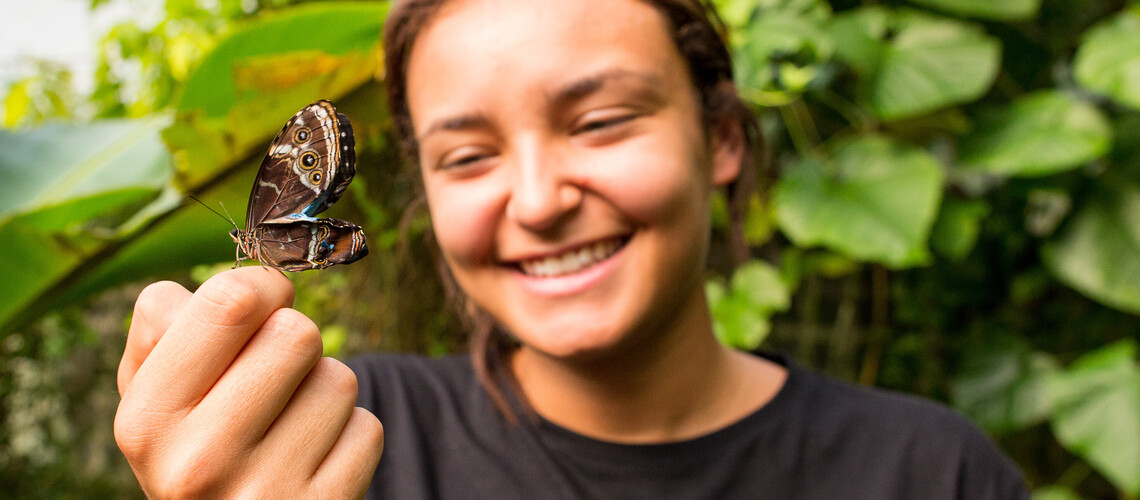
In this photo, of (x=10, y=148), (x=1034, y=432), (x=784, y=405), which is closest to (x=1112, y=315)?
(x=1034, y=432)

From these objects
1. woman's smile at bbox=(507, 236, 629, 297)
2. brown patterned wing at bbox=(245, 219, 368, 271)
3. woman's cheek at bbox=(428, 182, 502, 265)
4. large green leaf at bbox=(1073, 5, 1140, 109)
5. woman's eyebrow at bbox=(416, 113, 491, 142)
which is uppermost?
brown patterned wing at bbox=(245, 219, 368, 271)

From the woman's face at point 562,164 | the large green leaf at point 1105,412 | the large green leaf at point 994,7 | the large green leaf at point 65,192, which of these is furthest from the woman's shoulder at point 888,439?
the large green leaf at point 65,192

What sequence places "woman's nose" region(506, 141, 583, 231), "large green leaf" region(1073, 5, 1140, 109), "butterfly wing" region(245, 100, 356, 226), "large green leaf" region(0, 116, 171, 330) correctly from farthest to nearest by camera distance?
"large green leaf" region(1073, 5, 1140, 109), "large green leaf" region(0, 116, 171, 330), "woman's nose" region(506, 141, 583, 231), "butterfly wing" region(245, 100, 356, 226)

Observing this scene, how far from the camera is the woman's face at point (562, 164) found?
0.85 m

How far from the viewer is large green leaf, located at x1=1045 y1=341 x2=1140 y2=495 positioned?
1387 mm

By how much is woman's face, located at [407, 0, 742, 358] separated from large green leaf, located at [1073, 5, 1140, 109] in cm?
101

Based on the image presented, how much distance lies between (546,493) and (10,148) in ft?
3.73

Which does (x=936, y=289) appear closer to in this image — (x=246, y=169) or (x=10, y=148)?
(x=246, y=169)

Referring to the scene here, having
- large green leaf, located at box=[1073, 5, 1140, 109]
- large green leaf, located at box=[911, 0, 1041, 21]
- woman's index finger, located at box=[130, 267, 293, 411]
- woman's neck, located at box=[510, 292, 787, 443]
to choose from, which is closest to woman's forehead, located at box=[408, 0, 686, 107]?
woman's neck, located at box=[510, 292, 787, 443]

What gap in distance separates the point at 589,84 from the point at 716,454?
55 centimetres

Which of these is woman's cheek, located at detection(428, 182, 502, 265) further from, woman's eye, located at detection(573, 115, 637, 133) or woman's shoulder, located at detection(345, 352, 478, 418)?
woman's shoulder, located at detection(345, 352, 478, 418)

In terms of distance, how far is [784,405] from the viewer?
108 cm

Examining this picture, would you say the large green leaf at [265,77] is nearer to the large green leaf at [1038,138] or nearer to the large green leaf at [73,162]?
the large green leaf at [73,162]

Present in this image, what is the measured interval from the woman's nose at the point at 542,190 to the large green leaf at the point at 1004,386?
139cm
